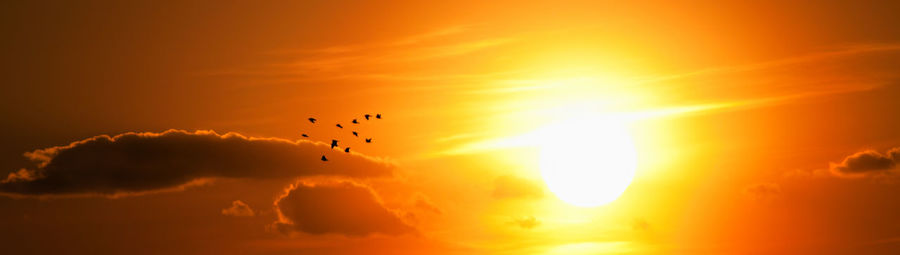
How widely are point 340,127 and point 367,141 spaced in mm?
5913

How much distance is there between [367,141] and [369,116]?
20.8 ft

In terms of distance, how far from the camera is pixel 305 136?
515 ft

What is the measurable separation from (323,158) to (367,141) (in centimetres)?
961

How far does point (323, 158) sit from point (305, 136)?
6757 mm

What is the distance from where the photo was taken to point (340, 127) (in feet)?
518

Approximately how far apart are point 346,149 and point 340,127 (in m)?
5.06

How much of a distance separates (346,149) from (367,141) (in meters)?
4.83

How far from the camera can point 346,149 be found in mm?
155375

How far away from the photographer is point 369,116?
531 feet

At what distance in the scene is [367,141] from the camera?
15800 centimetres

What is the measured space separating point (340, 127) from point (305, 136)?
6.95 metres

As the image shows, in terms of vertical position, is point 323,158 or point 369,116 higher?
point 369,116

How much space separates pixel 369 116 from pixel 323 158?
14130 millimetres
